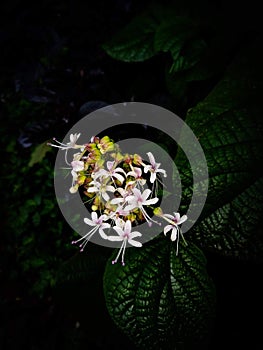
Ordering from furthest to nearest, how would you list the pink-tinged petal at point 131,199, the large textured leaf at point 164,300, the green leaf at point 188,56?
the green leaf at point 188,56, the large textured leaf at point 164,300, the pink-tinged petal at point 131,199

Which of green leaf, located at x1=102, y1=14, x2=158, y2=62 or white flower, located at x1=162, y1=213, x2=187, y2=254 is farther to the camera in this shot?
green leaf, located at x1=102, y1=14, x2=158, y2=62

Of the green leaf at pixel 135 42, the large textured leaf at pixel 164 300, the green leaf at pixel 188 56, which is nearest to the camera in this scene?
the large textured leaf at pixel 164 300

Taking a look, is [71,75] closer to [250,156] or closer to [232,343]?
[250,156]

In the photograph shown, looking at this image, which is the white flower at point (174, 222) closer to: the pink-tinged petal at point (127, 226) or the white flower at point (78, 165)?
the pink-tinged petal at point (127, 226)

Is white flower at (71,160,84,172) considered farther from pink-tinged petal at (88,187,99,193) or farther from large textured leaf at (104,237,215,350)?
large textured leaf at (104,237,215,350)

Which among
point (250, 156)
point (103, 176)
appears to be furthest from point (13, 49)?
point (250, 156)

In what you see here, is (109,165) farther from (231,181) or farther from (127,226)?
(231,181)

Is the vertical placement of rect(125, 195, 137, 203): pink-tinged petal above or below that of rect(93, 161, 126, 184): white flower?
below

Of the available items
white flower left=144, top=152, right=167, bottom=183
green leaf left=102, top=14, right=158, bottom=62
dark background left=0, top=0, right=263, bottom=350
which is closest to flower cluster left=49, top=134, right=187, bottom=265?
white flower left=144, top=152, right=167, bottom=183

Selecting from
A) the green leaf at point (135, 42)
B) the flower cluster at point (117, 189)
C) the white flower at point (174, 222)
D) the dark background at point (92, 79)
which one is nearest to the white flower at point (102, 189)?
the flower cluster at point (117, 189)
